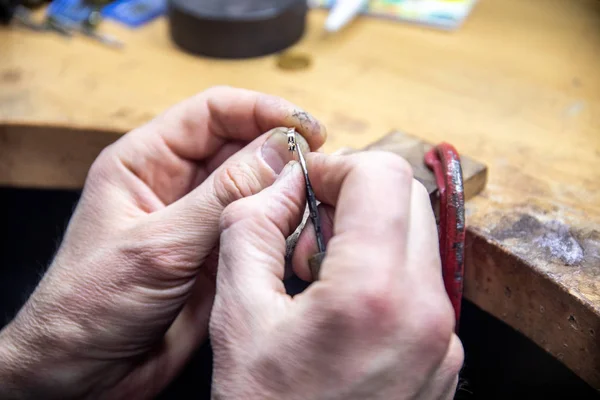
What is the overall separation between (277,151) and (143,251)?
162 millimetres

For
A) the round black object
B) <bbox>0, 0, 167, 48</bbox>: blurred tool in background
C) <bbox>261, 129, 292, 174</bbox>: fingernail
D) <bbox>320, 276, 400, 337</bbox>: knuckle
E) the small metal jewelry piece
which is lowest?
<bbox>0, 0, 167, 48</bbox>: blurred tool in background

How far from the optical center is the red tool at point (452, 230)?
541 millimetres

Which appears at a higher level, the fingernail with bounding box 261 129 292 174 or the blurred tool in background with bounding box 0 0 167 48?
the fingernail with bounding box 261 129 292 174

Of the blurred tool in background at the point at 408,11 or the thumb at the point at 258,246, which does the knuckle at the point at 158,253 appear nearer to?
the thumb at the point at 258,246

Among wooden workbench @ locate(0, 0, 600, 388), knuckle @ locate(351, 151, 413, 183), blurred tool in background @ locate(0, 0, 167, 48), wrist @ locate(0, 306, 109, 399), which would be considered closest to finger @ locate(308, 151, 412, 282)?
knuckle @ locate(351, 151, 413, 183)

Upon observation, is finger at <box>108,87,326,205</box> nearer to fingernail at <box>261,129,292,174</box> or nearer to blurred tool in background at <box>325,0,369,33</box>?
fingernail at <box>261,129,292,174</box>

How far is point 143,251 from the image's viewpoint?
1.86 feet

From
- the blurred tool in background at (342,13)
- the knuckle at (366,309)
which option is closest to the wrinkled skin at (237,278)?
the knuckle at (366,309)

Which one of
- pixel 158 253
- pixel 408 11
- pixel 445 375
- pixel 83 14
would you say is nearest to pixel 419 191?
pixel 445 375

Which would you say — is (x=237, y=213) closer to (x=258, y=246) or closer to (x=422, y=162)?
(x=258, y=246)

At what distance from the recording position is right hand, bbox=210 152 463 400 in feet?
1.25

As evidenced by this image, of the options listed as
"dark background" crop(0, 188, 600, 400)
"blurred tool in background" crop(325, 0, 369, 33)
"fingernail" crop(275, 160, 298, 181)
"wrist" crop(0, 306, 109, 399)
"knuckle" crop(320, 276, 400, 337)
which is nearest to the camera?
"knuckle" crop(320, 276, 400, 337)

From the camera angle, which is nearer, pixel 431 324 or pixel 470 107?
pixel 431 324

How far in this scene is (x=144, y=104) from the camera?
32.9 inches
